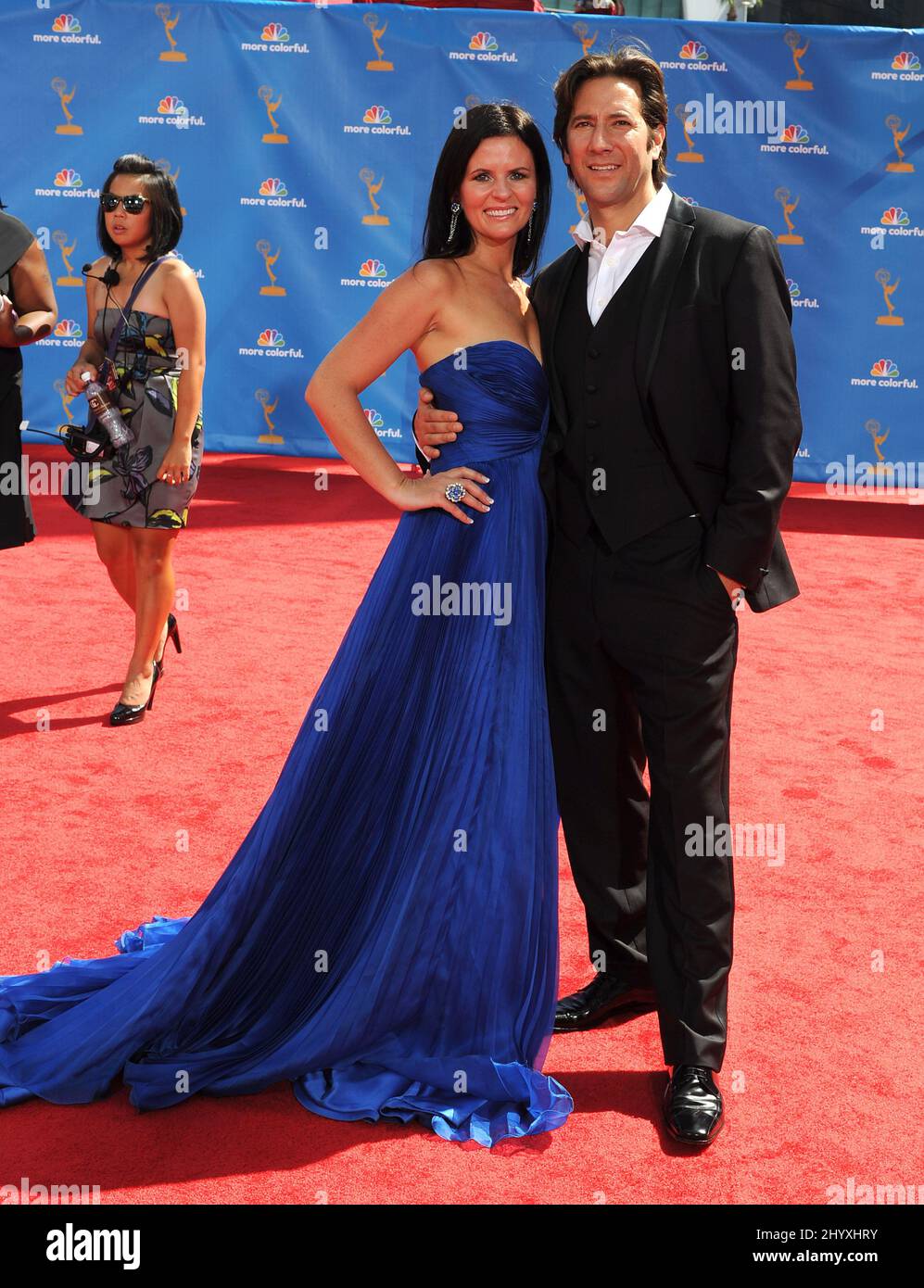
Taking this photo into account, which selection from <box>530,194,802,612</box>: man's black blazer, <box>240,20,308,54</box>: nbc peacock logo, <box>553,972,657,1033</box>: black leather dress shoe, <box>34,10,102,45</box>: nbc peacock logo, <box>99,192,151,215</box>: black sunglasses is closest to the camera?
<box>530,194,802,612</box>: man's black blazer

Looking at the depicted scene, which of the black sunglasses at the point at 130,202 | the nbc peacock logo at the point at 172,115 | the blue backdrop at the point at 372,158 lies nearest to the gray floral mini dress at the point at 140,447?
the black sunglasses at the point at 130,202

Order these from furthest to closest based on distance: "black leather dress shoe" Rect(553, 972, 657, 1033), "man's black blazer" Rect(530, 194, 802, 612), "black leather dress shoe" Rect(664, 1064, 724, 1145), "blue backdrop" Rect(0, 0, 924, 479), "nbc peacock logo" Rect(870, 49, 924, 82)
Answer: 1. "blue backdrop" Rect(0, 0, 924, 479)
2. "nbc peacock logo" Rect(870, 49, 924, 82)
3. "black leather dress shoe" Rect(553, 972, 657, 1033)
4. "black leather dress shoe" Rect(664, 1064, 724, 1145)
5. "man's black blazer" Rect(530, 194, 802, 612)

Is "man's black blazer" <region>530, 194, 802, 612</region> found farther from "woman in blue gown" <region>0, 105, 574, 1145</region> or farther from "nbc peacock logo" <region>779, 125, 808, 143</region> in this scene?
"nbc peacock logo" <region>779, 125, 808, 143</region>

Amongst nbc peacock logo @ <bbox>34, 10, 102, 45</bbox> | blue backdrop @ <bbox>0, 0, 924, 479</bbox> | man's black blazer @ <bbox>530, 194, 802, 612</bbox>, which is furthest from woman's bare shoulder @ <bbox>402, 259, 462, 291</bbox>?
nbc peacock logo @ <bbox>34, 10, 102, 45</bbox>

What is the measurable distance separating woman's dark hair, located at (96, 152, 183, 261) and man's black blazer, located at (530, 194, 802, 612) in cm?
243

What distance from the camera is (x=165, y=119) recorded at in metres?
8.59

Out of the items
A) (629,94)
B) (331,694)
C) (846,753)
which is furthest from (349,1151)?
(846,753)

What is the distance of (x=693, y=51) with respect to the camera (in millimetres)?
8016

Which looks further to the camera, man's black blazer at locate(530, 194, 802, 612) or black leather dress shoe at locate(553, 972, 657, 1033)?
black leather dress shoe at locate(553, 972, 657, 1033)

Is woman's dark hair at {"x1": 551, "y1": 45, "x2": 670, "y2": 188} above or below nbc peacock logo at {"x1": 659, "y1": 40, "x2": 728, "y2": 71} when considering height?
Answer: below

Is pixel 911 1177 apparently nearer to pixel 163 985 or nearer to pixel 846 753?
pixel 163 985

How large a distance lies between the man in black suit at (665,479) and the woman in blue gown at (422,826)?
0.09 m

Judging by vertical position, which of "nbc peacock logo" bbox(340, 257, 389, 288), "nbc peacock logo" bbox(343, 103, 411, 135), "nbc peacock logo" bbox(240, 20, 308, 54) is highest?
"nbc peacock logo" bbox(240, 20, 308, 54)

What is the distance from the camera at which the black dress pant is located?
8.41 feet
